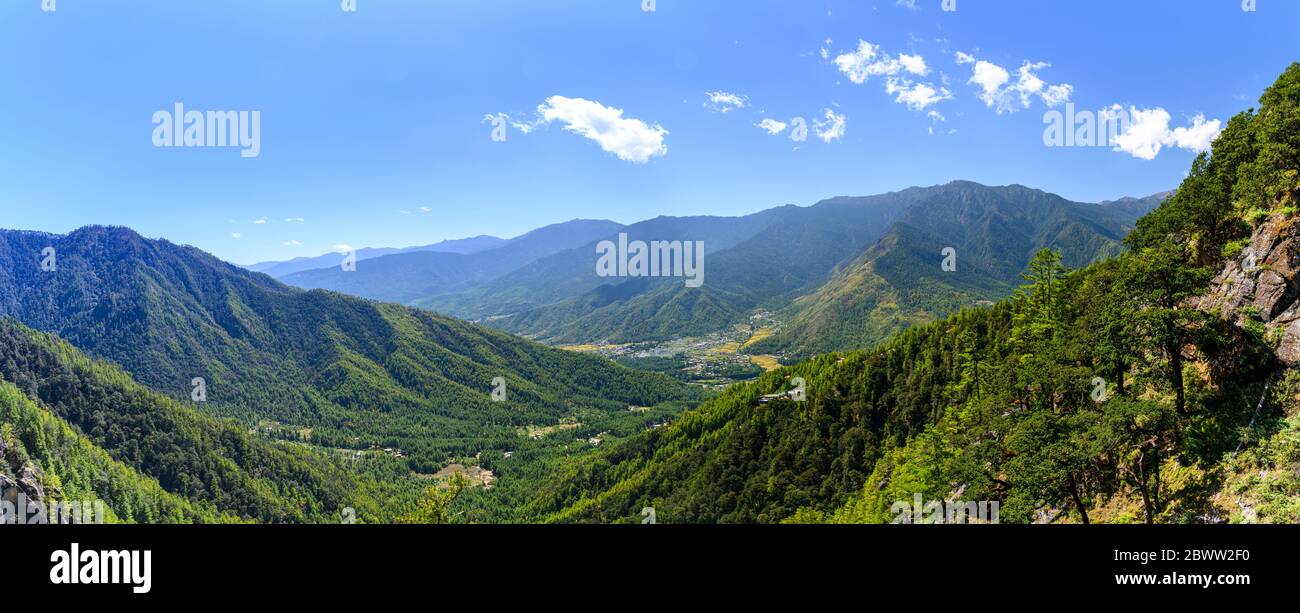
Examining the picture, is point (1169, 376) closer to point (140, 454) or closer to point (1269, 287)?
point (1269, 287)

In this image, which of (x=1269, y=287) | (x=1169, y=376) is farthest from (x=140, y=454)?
(x=1269, y=287)

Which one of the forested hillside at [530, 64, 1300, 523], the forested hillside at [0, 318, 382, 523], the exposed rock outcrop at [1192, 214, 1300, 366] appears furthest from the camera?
the forested hillside at [0, 318, 382, 523]

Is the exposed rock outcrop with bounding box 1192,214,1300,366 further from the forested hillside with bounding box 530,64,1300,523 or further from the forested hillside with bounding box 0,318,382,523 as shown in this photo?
the forested hillside with bounding box 0,318,382,523

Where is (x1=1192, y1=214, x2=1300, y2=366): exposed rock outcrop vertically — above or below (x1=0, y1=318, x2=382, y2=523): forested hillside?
above

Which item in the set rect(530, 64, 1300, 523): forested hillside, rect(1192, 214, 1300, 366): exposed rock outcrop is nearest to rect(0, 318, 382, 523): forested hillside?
rect(530, 64, 1300, 523): forested hillside

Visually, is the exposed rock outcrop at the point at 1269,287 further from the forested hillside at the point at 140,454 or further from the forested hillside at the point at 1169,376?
the forested hillside at the point at 140,454

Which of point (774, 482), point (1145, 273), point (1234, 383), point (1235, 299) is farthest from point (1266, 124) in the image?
point (774, 482)

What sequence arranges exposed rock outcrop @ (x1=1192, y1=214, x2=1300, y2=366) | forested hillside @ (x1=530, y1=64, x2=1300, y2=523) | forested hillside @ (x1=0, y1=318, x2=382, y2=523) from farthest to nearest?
forested hillside @ (x1=0, y1=318, x2=382, y2=523), exposed rock outcrop @ (x1=1192, y1=214, x2=1300, y2=366), forested hillside @ (x1=530, y1=64, x2=1300, y2=523)

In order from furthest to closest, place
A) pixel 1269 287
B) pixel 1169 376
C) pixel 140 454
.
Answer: pixel 140 454 → pixel 1169 376 → pixel 1269 287

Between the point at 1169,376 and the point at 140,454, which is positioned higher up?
the point at 1169,376
